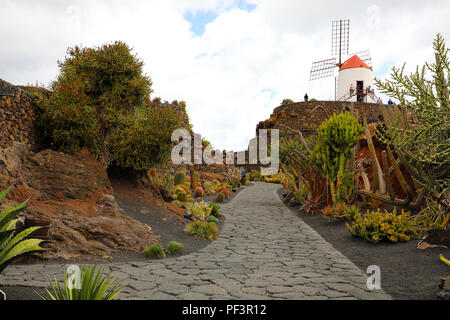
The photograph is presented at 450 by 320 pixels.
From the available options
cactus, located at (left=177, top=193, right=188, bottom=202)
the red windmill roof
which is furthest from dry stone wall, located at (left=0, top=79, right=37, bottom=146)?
the red windmill roof

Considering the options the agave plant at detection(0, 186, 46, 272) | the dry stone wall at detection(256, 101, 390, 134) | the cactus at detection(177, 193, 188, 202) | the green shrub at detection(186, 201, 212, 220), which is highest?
the dry stone wall at detection(256, 101, 390, 134)

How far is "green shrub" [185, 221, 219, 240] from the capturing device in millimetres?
7930

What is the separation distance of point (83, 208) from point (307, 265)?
13.9 ft

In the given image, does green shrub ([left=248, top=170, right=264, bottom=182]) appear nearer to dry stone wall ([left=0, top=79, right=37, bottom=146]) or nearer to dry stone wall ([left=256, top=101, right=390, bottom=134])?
dry stone wall ([left=256, top=101, right=390, bottom=134])

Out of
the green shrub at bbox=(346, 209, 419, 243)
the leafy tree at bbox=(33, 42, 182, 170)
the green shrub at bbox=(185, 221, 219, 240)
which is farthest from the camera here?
the leafy tree at bbox=(33, 42, 182, 170)

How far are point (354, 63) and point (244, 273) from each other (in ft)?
131

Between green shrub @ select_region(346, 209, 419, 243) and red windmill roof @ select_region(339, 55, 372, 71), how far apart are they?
120 feet

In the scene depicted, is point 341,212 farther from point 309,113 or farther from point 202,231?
point 309,113

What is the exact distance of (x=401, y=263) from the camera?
5.57m

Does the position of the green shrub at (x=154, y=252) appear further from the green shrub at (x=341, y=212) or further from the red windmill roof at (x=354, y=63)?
the red windmill roof at (x=354, y=63)

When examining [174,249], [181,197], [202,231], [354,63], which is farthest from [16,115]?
[354,63]

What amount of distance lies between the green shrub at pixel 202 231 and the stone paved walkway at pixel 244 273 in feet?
1.00
